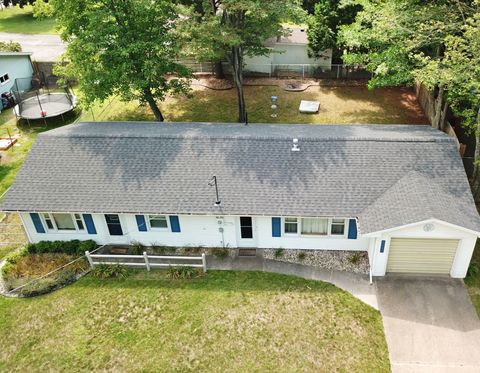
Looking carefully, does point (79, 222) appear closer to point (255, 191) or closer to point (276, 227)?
point (255, 191)

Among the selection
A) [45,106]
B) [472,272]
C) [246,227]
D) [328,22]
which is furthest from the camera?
[45,106]

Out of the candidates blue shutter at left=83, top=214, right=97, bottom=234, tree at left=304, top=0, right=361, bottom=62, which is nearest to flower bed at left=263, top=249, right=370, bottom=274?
blue shutter at left=83, top=214, right=97, bottom=234

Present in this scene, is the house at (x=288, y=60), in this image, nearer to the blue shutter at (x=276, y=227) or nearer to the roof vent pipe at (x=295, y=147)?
the roof vent pipe at (x=295, y=147)

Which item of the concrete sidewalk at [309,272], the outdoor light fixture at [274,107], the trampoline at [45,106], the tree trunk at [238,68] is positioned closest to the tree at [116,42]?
the tree trunk at [238,68]

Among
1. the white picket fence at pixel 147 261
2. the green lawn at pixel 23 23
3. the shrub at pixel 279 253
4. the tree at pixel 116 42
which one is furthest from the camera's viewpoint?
the green lawn at pixel 23 23

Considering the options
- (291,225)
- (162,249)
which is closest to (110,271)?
(162,249)
